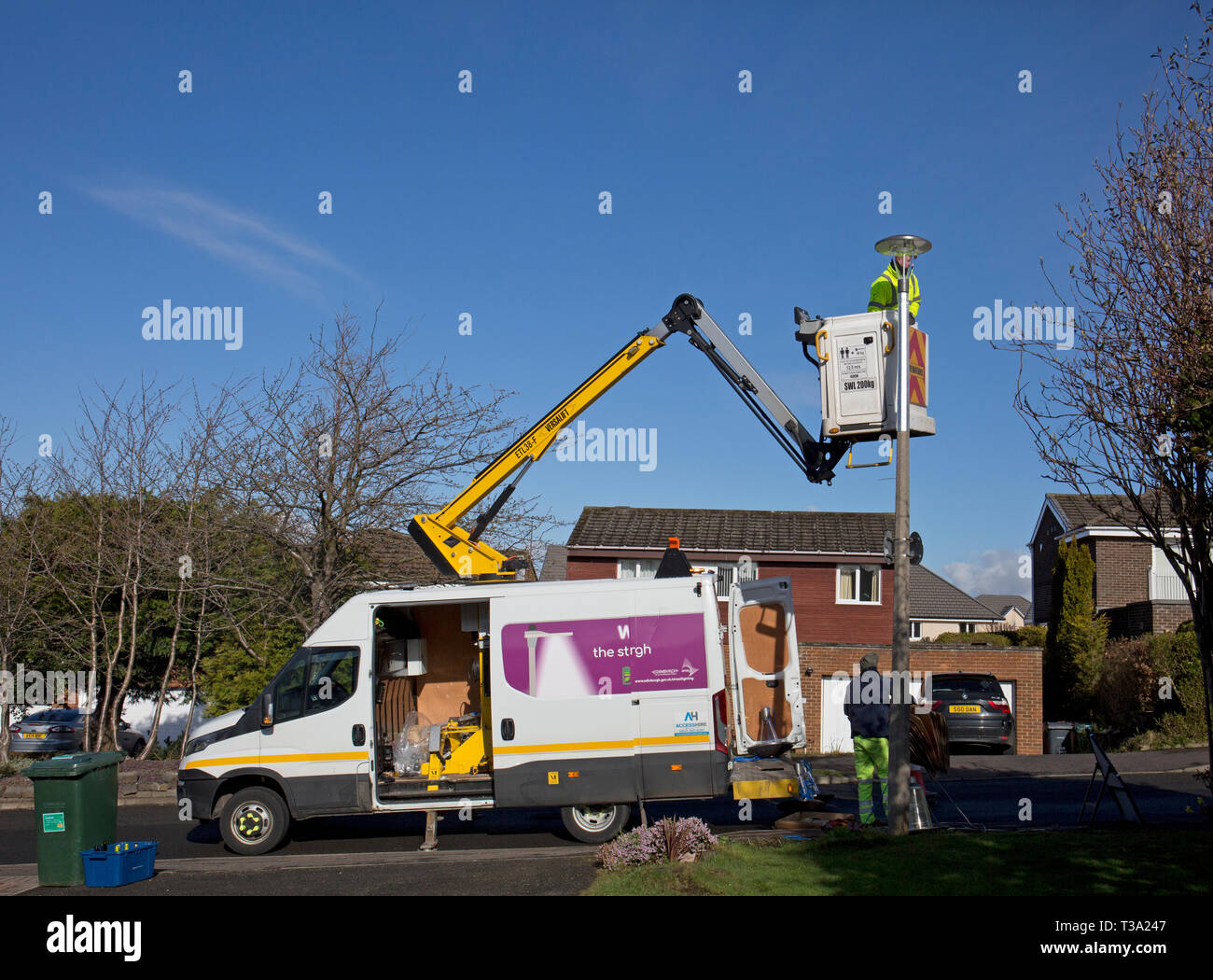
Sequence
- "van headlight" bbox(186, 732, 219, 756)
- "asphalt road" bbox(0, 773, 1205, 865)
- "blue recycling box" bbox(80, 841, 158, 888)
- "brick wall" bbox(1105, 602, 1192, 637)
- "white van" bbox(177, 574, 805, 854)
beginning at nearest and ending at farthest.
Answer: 1. "blue recycling box" bbox(80, 841, 158, 888)
2. "white van" bbox(177, 574, 805, 854)
3. "van headlight" bbox(186, 732, 219, 756)
4. "asphalt road" bbox(0, 773, 1205, 865)
5. "brick wall" bbox(1105, 602, 1192, 637)

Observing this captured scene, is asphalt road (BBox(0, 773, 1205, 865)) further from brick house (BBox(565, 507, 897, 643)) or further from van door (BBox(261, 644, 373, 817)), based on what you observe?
brick house (BBox(565, 507, 897, 643))

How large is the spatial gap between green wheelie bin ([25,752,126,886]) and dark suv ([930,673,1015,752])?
15.7 metres

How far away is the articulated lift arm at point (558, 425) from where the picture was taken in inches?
500

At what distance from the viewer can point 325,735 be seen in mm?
10984

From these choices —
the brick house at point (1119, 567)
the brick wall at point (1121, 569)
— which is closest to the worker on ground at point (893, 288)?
the brick house at point (1119, 567)

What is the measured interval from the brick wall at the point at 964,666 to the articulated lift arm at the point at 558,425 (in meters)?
13.2

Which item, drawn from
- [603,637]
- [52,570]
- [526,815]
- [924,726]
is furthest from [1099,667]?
[52,570]

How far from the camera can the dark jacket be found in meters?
10.8

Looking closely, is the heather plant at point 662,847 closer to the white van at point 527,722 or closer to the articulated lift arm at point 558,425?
the white van at point 527,722

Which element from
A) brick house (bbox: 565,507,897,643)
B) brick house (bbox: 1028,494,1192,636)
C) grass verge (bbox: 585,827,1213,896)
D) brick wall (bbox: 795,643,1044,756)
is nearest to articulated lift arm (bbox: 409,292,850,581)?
grass verge (bbox: 585,827,1213,896)

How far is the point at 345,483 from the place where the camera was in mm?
17266

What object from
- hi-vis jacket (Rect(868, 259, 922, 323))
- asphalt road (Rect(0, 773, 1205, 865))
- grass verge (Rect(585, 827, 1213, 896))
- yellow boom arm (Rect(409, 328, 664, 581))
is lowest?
asphalt road (Rect(0, 773, 1205, 865))
